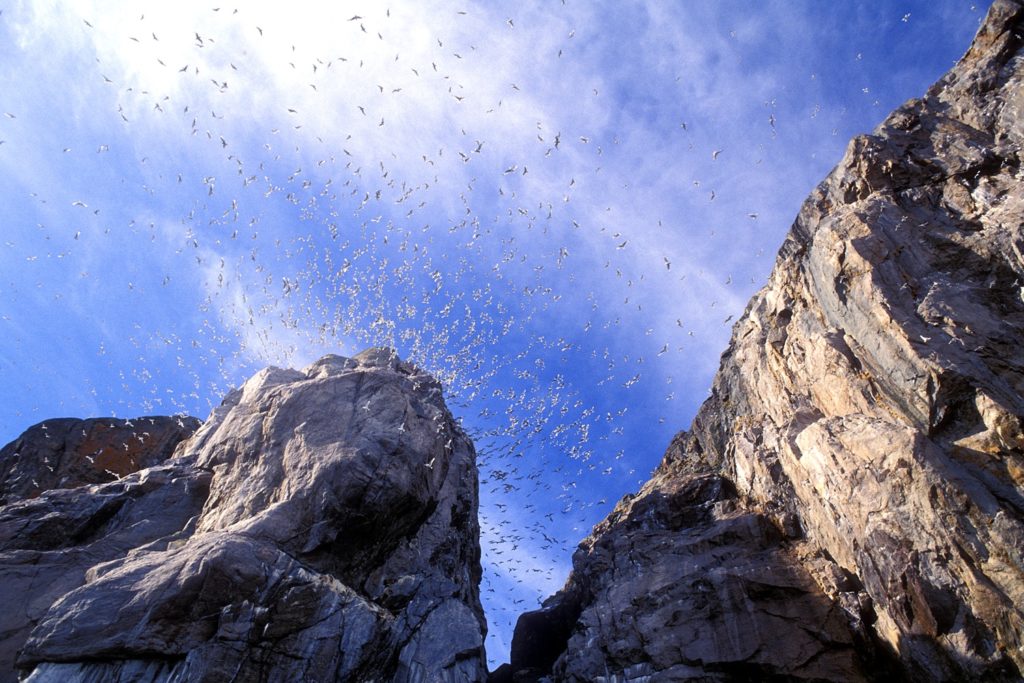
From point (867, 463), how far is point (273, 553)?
70.9ft

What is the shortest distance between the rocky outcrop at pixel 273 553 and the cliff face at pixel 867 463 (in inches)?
322

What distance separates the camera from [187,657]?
19.7 meters

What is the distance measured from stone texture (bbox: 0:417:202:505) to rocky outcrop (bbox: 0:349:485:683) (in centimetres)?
1130

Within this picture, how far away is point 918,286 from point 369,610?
81.4 ft

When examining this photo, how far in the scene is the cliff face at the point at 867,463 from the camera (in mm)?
20672

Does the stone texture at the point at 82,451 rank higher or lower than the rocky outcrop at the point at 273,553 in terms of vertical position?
higher

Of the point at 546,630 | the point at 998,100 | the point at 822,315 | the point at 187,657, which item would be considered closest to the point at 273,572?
the point at 187,657

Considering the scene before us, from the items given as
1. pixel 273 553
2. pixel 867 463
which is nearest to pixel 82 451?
pixel 273 553

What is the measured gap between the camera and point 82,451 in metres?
39.6

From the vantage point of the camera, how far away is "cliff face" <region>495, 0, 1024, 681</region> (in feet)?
67.8

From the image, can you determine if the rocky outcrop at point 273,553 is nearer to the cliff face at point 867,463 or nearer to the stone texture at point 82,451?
the cliff face at point 867,463

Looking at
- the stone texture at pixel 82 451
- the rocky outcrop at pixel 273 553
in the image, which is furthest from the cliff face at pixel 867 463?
the stone texture at pixel 82 451

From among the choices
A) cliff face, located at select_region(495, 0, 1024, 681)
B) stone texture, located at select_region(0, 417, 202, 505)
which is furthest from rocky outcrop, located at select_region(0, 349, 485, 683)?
stone texture, located at select_region(0, 417, 202, 505)

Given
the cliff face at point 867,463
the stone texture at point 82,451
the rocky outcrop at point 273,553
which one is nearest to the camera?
the rocky outcrop at point 273,553
